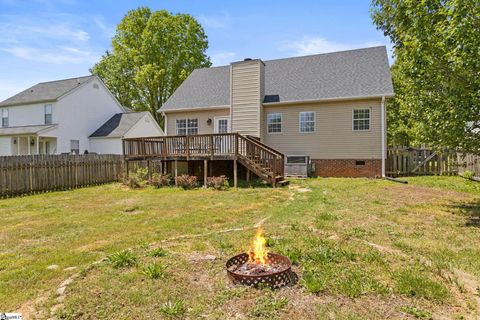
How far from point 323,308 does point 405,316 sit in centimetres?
72

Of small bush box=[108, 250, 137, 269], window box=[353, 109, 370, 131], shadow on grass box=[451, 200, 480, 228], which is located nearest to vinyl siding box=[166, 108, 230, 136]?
window box=[353, 109, 370, 131]

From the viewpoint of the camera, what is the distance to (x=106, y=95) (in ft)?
89.9

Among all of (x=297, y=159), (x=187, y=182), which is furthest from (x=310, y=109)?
(x=187, y=182)

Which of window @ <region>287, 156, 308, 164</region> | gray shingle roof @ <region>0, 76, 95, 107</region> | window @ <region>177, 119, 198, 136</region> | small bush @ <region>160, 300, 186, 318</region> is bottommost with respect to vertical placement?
small bush @ <region>160, 300, 186, 318</region>

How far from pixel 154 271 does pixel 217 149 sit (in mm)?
9164

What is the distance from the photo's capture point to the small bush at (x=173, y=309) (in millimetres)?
2877

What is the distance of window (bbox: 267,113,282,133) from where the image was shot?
16.3 meters

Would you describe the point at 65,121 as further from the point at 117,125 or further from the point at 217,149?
the point at 217,149

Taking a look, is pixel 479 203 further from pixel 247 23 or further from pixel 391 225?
pixel 247 23

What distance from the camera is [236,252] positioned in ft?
14.9

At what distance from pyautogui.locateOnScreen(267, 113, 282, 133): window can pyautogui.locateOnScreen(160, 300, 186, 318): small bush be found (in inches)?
545

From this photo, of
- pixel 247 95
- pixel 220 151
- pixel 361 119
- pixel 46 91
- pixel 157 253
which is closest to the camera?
pixel 157 253

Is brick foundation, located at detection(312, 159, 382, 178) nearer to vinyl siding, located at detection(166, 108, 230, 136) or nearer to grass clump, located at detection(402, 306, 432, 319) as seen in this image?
vinyl siding, located at detection(166, 108, 230, 136)

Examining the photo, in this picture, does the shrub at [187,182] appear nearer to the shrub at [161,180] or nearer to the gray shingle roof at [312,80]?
the shrub at [161,180]
